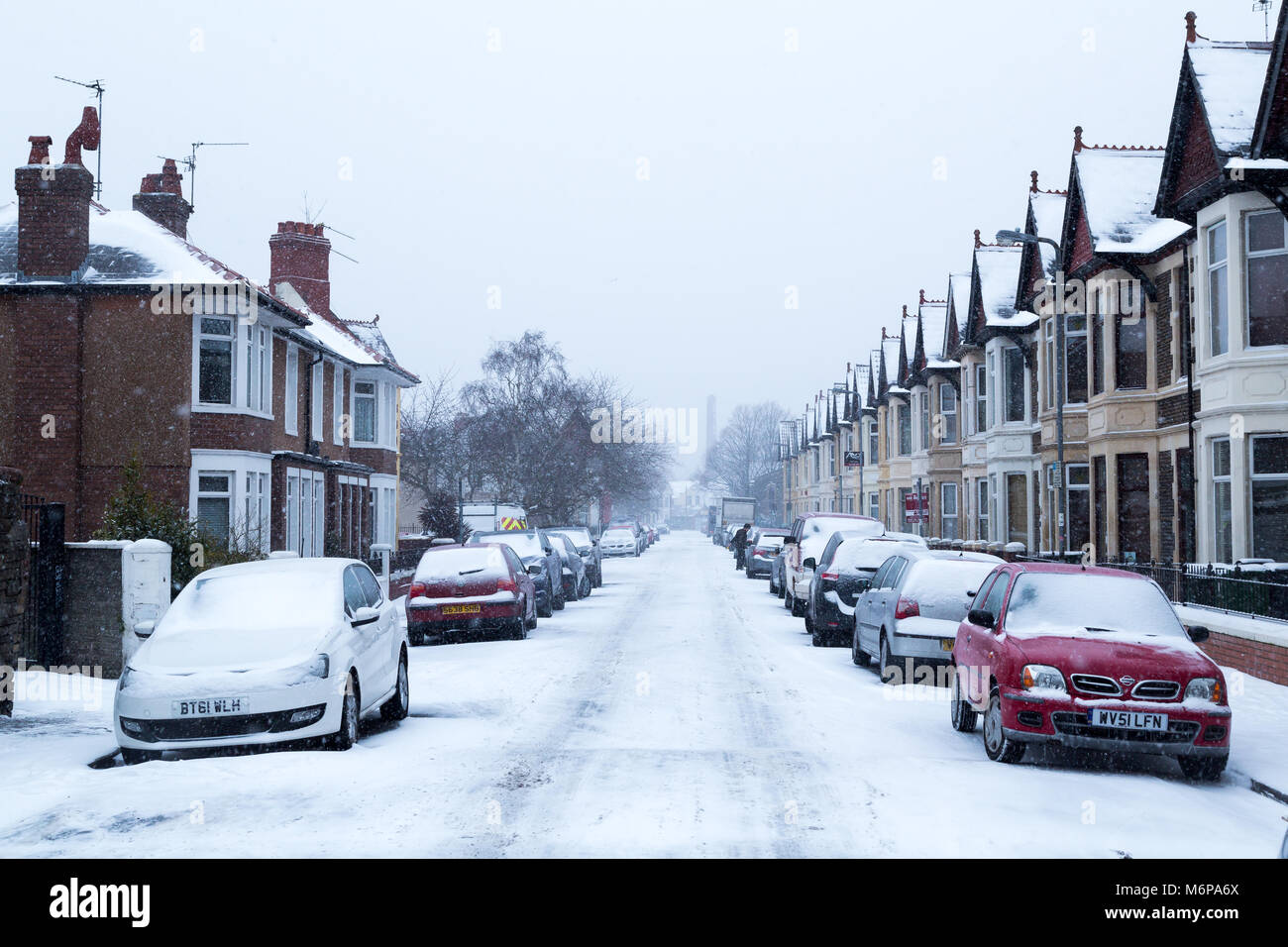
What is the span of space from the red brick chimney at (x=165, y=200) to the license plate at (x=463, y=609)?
1409 cm

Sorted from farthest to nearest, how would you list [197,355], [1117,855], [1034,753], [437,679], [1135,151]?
1. [1135,151]
2. [197,355]
3. [437,679]
4. [1034,753]
5. [1117,855]

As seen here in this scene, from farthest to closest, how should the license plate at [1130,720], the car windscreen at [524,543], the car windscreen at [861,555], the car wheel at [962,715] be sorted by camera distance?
the car windscreen at [524,543] → the car windscreen at [861,555] → the car wheel at [962,715] → the license plate at [1130,720]

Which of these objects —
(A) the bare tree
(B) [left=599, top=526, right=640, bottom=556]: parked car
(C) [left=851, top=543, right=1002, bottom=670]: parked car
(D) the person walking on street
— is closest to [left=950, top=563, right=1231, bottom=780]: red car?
(C) [left=851, top=543, right=1002, bottom=670]: parked car

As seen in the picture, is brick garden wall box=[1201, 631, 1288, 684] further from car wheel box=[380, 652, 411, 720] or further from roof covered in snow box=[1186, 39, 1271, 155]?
car wheel box=[380, 652, 411, 720]

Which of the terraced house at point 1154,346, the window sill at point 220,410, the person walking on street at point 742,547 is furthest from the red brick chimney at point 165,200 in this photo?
the person walking on street at point 742,547

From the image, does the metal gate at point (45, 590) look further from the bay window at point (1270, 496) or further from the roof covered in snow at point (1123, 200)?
the roof covered in snow at point (1123, 200)

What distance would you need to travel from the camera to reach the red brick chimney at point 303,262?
40.2m

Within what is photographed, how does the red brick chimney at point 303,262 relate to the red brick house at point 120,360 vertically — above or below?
above

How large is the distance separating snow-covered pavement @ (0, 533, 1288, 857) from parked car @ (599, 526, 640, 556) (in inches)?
1910

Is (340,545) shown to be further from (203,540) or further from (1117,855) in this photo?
(1117,855)

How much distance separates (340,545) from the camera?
33.1 meters

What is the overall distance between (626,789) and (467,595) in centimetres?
1149

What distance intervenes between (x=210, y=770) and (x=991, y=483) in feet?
→ 92.3

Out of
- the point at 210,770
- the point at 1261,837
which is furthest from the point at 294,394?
the point at 1261,837
